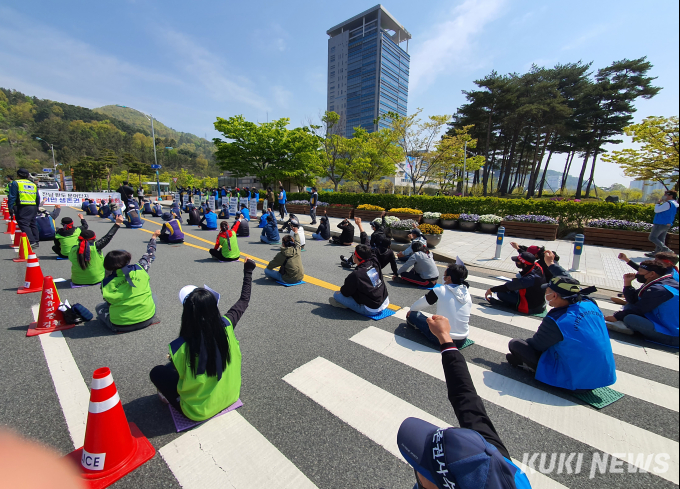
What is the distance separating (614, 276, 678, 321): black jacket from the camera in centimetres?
367

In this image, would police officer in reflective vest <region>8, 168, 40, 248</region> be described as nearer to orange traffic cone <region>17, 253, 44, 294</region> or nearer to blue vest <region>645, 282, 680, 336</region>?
orange traffic cone <region>17, 253, 44, 294</region>

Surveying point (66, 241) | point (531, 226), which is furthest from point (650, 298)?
point (66, 241)

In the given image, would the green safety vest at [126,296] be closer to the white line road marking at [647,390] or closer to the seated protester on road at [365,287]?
the seated protester on road at [365,287]

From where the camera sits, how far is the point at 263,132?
106 ft

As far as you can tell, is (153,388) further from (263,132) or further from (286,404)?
(263,132)

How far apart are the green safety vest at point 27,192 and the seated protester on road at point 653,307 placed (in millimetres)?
13267

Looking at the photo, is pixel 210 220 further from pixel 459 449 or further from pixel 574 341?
pixel 459 449

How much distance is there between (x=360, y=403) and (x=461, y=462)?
6.37 feet

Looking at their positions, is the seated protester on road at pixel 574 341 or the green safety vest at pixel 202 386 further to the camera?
the seated protester on road at pixel 574 341

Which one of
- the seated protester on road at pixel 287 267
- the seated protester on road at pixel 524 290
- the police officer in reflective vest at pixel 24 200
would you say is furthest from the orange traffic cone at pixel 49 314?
the seated protester on road at pixel 524 290

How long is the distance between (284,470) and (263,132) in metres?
34.1

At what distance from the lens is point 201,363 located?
2314mm

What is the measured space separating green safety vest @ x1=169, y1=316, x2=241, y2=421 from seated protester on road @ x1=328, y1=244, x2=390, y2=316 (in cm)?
248

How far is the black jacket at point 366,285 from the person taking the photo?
15.8 ft
